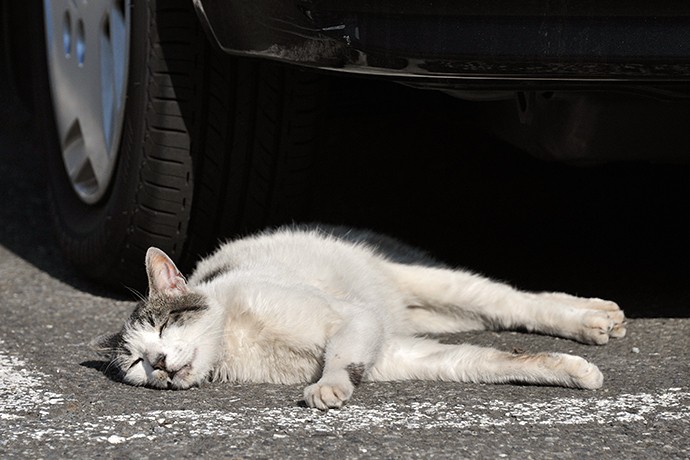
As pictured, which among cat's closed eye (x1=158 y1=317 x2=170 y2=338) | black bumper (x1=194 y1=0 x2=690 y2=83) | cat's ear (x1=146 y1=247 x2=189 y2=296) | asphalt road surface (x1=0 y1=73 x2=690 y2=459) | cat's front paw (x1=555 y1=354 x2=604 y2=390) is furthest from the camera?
cat's ear (x1=146 y1=247 x2=189 y2=296)

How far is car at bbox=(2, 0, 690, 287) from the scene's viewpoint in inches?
111

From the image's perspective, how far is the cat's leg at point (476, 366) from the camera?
3.02 metres

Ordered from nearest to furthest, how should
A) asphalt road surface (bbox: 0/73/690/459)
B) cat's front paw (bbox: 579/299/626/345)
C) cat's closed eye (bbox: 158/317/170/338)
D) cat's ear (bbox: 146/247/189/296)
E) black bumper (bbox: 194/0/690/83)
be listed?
asphalt road surface (bbox: 0/73/690/459), black bumper (bbox: 194/0/690/83), cat's closed eye (bbox: 158/317/170/338), cat's ear (bbox: 146/247/189/296), cat's front paw (bbox: 579/299/626/345)

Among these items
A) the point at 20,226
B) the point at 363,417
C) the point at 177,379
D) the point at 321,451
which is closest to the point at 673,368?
the point at 363,417

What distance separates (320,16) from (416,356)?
1008 millimetres

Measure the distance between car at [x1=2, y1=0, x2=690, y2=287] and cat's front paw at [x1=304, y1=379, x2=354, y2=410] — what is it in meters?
0.79

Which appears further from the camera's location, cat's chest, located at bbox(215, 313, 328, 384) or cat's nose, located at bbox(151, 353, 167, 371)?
cat's chest, located at bbox(215, 313, 328, 384)

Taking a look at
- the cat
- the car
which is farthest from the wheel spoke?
the cat

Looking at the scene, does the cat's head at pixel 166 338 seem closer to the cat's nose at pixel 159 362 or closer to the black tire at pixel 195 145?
the cat's nose at pixel 159 362

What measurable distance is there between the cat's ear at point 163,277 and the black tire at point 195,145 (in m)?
0.48

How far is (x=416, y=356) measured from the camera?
129 inches

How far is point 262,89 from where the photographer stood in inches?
143

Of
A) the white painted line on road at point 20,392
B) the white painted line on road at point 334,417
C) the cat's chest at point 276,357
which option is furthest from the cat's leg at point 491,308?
the white painted line on road at point 20,392

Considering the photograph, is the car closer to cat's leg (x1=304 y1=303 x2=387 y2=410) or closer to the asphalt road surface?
the asphalt road surface
